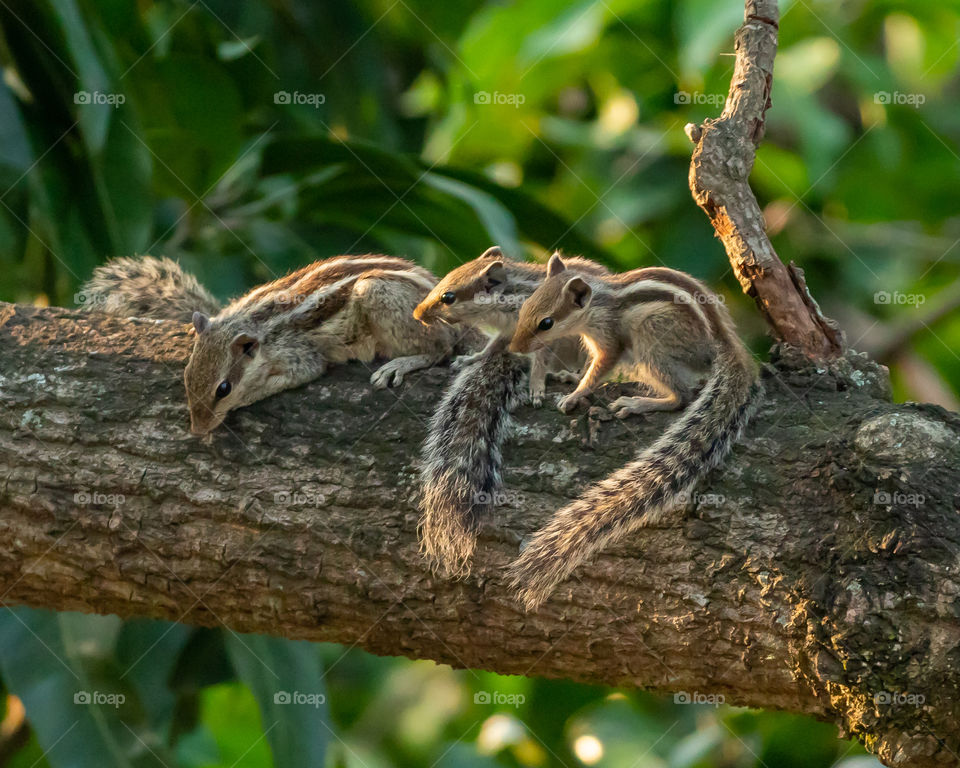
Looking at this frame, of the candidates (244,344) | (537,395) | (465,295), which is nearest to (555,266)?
(465,295)

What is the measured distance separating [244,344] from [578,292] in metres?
1.14

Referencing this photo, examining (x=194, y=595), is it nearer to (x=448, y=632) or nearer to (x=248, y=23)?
(x=448, y=632)

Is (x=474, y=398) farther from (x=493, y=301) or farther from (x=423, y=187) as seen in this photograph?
(x=423, y=187)

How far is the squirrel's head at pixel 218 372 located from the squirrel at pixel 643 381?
86cm

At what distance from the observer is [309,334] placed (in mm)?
3361

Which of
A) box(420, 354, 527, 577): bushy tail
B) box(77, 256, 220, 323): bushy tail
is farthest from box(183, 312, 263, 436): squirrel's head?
box(420, 354, 527, 577): bushy tail

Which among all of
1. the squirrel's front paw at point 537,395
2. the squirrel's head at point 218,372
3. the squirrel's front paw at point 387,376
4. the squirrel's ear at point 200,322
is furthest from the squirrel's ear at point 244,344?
the squirrel's front paw at point 537,395

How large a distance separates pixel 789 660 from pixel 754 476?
46 cm

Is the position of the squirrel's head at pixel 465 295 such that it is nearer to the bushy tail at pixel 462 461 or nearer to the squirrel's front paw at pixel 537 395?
the bushy tail at pixel 462 461

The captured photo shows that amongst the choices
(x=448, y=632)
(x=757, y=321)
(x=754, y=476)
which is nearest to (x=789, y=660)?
(x=754, y=476)

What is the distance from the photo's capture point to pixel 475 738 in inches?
230

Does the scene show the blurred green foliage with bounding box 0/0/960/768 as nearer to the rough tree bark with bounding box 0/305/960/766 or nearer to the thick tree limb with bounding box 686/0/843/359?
the thick tree limb with bounding box 686/0/843/359

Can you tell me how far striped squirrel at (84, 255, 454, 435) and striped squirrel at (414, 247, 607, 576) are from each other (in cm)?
10

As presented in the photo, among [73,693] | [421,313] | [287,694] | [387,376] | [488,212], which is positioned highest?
[488,212]
